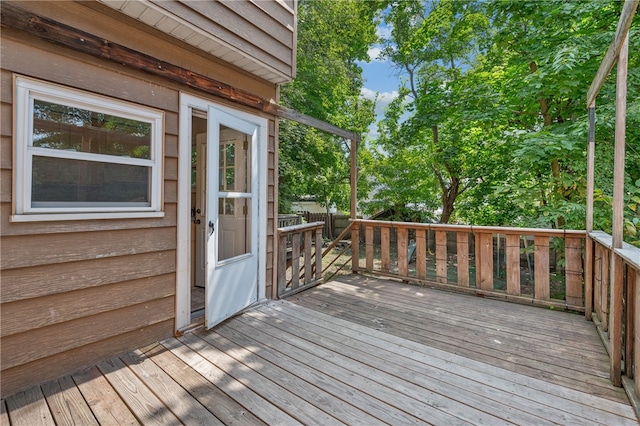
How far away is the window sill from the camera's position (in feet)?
5.50

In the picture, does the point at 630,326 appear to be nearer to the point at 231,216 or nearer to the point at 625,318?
the point at 625,318

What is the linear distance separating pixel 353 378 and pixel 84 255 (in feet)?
6.30

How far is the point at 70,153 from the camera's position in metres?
1.87

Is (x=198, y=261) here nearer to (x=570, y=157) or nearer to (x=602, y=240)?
(x=602, y=240)

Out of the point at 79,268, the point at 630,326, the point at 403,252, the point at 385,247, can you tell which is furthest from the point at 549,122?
the point at 79,268

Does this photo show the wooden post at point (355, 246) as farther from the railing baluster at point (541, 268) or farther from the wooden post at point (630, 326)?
the wooden post at point (630, 326)

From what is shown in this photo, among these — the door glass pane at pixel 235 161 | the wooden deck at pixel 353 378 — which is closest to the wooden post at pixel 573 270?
the wooden deck at pixel 353 378

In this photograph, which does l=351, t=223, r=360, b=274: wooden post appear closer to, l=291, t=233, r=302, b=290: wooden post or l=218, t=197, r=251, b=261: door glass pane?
l=291, t=233, r=302, b=290: wooden post

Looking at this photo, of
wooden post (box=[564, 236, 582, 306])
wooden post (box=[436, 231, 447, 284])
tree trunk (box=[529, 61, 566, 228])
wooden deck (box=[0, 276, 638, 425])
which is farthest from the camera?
tree trunk (box=[529, 61, 566, 228])

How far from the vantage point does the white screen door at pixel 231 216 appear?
2521 millimetres

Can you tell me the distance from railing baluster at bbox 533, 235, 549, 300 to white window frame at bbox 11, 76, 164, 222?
12.1 feet

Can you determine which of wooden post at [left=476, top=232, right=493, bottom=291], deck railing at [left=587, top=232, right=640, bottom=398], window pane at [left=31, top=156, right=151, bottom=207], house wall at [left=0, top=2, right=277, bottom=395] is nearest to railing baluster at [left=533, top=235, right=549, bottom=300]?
wooden post at [left=476, top=232, right=493, bottom=291]

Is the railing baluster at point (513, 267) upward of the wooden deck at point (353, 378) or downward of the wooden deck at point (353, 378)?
upward

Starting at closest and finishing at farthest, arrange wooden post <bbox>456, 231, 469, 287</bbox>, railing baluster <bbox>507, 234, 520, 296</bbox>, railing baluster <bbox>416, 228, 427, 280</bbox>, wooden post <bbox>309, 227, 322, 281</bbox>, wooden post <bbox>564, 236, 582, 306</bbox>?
wooden post <bbox>564, 236, 582, 306</bbox> → railing baluster <bbox>507, 234, 520, 296</bbox> → wooden post <bbox>456, 231, 469, 287</bbox> → railing baluster <bbox>416, 228, 427, 280</bbox> → wooden post <bbox>309, 227, 322, 281</bbox>
